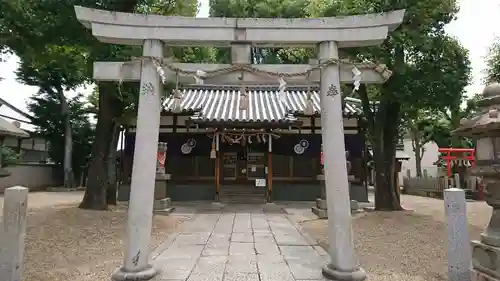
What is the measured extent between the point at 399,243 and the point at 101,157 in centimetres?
892

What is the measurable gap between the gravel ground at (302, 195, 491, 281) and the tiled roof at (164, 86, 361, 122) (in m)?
5.65

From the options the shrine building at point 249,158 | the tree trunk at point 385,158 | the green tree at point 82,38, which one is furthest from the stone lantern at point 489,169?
the shrine building at point 249,158

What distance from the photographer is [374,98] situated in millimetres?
12219

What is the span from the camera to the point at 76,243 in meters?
7.46

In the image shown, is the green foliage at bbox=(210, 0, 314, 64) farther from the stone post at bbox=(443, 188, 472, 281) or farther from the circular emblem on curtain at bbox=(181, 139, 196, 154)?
the stone post at bbox=(443, 188, 472, 281)

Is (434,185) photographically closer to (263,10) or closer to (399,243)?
(263,10)

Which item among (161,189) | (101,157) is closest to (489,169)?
(101,157)

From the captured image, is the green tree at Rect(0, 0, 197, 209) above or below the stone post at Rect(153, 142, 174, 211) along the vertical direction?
above

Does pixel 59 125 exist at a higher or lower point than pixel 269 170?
higher

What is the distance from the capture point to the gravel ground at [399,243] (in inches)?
224

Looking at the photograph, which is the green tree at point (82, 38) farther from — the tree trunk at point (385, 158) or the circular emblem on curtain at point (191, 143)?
the tree trunk at point (385, 158)

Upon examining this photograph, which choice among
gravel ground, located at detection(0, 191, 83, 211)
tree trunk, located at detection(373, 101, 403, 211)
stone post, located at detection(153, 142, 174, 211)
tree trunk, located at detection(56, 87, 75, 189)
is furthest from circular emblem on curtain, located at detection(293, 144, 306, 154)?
tree trunk, located at detection(56, 87, 75, 189)

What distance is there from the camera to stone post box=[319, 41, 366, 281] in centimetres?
484

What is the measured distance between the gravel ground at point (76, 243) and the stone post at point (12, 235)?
939 mm
